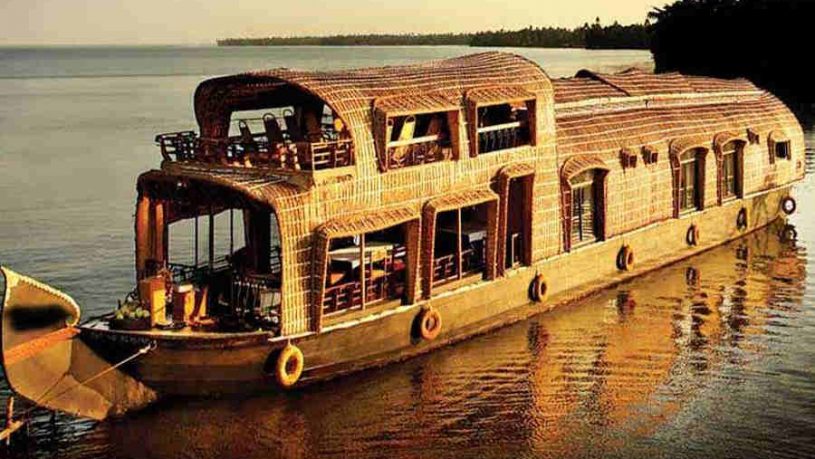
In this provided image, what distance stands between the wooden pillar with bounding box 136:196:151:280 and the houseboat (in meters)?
0.02

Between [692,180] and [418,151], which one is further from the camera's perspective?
[692,180]

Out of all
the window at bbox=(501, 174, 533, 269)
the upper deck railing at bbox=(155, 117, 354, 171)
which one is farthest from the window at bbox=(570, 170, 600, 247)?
the upper deck railing at bbox=(155, 117, 354, 171)

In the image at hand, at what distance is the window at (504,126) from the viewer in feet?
48.5

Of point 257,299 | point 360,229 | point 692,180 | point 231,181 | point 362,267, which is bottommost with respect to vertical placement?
point 257,299

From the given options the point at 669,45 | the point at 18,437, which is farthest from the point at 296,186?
the point at 669,45

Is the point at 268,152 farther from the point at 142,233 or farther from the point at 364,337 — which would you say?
the point at 364,337

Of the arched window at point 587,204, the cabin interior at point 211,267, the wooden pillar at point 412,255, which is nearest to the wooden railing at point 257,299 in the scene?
the cabin interior at point 211,267

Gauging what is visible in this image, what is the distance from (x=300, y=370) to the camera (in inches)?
470

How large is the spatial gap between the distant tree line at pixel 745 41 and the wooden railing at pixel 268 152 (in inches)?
1790

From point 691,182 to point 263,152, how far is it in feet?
34.8

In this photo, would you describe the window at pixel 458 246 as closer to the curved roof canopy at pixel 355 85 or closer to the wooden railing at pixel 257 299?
the curved roof canopy at pixel 355 85

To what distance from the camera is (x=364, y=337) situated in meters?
12.7

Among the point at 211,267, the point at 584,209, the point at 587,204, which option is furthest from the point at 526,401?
the point at 587,204

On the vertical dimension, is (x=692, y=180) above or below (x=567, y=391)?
above
